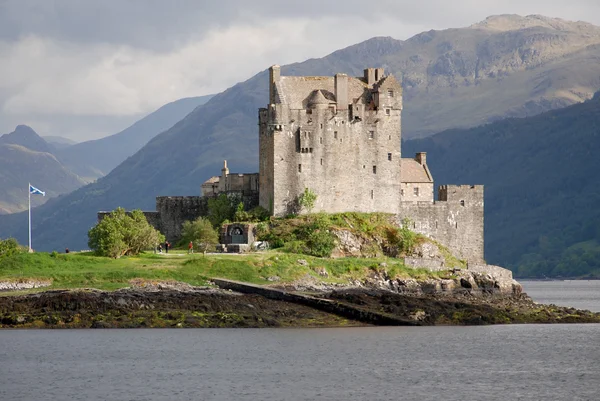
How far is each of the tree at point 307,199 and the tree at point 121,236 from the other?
37.5ft

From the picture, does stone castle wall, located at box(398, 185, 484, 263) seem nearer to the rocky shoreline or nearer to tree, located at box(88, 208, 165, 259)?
the rocky shoreline

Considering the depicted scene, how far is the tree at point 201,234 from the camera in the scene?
97125mm

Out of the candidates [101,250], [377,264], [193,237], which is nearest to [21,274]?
[101,250]

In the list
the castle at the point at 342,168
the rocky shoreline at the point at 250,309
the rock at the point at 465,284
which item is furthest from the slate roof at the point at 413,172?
the rocky shoreline at the point at 250,309

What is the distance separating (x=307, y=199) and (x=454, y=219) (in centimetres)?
1380

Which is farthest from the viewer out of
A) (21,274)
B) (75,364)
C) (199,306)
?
(21,274)

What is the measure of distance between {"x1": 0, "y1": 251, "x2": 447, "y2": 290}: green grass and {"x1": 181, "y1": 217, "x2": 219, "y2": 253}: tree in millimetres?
2763

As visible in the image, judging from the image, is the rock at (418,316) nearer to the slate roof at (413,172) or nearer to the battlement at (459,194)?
the slate roof at (413,172)

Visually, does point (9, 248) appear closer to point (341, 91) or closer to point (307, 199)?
point (307, 199)

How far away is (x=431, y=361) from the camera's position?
6606 cm

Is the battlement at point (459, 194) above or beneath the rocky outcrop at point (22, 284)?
above

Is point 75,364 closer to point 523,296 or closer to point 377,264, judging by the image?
point 377,264

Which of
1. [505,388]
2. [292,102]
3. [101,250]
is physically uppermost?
[292,102]

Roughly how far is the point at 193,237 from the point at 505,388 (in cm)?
4627
